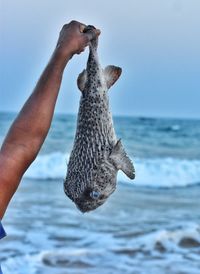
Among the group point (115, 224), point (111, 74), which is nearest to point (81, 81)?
point (111, 74)

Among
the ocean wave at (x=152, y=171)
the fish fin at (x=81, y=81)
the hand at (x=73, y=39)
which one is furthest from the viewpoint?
the ocean wave at (x=152, y=171)

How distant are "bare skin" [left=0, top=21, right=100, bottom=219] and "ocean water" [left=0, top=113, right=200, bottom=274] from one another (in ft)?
12.1

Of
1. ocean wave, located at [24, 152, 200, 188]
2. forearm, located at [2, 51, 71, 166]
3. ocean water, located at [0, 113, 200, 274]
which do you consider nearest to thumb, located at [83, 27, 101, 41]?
forearm, located at [2, 51, 71, 166]

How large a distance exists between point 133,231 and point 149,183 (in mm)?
5781

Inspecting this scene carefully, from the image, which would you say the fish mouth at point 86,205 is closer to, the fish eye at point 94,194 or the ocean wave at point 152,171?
the fish eye at point 94,194

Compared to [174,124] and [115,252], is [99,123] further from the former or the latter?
[174,124]

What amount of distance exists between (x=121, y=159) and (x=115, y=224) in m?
9.24

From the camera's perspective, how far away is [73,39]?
183 cm

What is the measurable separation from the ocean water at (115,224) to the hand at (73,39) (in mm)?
3803

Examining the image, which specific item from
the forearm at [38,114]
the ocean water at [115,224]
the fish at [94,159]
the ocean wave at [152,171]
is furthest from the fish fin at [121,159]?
the ocean wave at [152,171]

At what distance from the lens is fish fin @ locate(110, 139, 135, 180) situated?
1868 millimetres

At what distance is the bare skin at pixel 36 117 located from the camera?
71.8 inches

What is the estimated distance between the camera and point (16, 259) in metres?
8.47

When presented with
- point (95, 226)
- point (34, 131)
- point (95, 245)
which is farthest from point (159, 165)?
point (34, 131)
